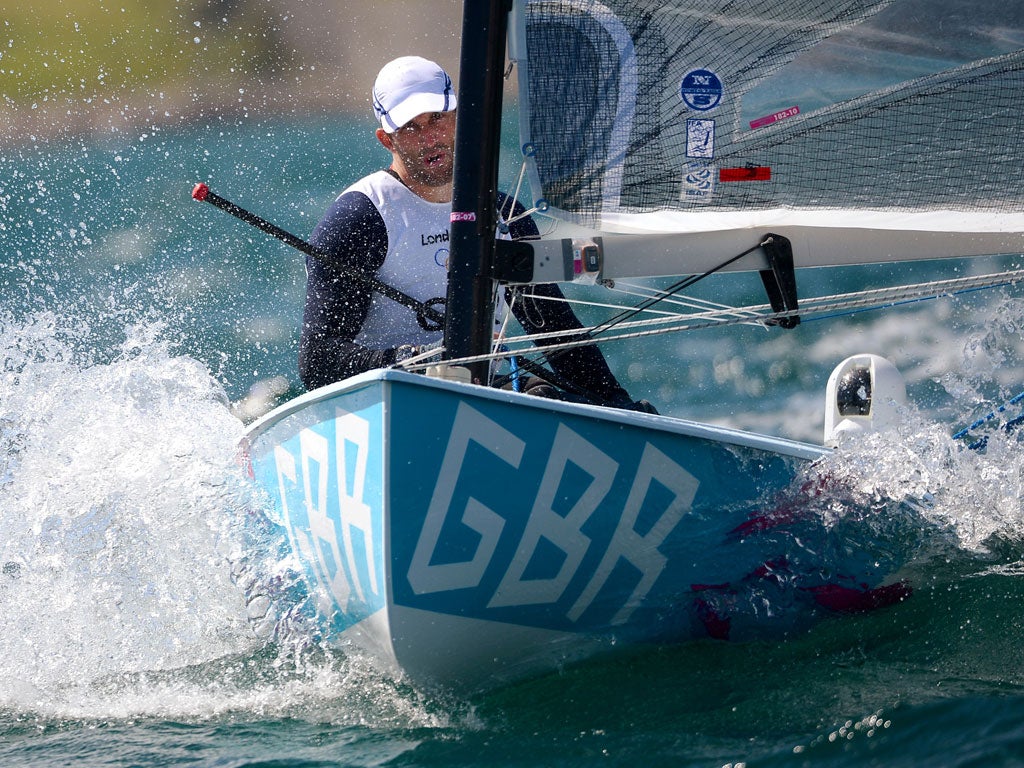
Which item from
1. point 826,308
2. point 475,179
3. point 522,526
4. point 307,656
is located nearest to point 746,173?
point 826,308

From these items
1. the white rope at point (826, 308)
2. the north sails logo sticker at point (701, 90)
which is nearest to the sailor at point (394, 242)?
the white rope at point (826, 308)

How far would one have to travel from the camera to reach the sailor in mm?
2643

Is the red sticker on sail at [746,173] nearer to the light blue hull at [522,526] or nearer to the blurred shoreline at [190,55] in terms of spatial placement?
the light blue hull at [522,526]

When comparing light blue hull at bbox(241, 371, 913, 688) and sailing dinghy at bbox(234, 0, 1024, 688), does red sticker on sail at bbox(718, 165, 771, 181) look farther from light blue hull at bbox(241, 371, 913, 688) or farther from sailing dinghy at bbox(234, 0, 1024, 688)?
light blue hull at bbox(241, 371, 913, 688)

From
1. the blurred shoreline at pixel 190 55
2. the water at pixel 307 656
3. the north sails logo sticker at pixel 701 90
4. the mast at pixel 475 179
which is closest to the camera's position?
the water at pixel 307 656

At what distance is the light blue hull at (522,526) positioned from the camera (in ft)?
6.35

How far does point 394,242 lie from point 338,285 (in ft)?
0.54

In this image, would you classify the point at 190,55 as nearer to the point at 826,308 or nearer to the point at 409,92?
the point at 409,92

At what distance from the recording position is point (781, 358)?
4.80 m

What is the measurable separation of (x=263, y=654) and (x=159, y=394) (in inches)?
29.8

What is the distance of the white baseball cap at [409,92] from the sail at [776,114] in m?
0.45

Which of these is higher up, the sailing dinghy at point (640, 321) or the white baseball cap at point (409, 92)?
the white baseball cap at point (409, 92)

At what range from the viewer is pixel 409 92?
2.67m

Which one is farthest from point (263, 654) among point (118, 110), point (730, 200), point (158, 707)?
point (118, 110)
